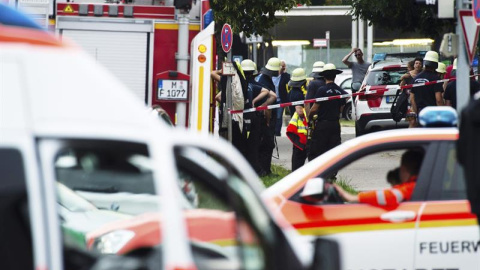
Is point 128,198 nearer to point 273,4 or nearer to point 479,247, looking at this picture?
point 479,247

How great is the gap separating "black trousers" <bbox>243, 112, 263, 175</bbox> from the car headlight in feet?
38.9

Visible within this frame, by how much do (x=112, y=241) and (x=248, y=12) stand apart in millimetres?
25816

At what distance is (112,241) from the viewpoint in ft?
15.4

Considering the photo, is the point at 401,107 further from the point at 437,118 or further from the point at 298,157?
Answer: the point at 437,118

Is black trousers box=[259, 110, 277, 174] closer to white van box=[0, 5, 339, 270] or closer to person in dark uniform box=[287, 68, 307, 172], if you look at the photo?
person in dark uniform box=[287, 68, 307, 172]

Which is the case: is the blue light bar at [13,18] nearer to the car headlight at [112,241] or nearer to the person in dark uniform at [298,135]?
the car headlight at [112,241]

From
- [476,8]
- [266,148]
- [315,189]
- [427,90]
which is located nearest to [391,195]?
[315,189]

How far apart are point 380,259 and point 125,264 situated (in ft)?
11.8

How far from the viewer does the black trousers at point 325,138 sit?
1508cm

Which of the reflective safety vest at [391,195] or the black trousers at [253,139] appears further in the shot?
the black trousers at [253,139]

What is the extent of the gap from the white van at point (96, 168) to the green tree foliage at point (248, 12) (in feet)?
83.7

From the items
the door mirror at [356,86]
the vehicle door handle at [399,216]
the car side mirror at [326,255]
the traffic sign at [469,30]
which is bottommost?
the vehicle door handle at [399,216]

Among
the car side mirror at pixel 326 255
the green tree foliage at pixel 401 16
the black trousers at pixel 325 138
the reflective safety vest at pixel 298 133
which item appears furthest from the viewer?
the green tree foliage at pixel 401 16

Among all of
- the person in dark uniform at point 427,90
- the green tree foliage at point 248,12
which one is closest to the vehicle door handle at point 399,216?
the person in dark uniform at point 427,90
